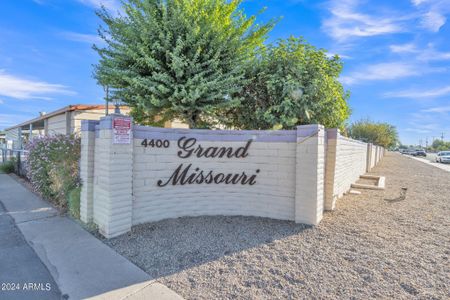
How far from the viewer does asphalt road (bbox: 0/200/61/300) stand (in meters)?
2.84

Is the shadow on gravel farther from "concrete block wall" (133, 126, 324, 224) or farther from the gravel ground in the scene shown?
"concrete block wall" (133, 126, 324, 224)

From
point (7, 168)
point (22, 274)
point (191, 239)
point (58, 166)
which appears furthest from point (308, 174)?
point (7, 168)

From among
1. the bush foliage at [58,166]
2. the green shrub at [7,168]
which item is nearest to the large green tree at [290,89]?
the bush foliage at [58,166]

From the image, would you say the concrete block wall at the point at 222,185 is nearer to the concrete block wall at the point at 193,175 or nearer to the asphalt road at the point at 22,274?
the concrete block wall at the point at 193,175

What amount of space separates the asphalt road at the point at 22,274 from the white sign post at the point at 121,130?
2.01 m

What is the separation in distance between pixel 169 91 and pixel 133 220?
10.2ft

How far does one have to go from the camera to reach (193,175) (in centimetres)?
528

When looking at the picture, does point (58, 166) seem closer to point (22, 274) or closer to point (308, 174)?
point (22, 274)

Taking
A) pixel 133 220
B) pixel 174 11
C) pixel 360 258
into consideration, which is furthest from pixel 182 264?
pixel 174 11

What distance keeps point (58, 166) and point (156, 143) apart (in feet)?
8.85

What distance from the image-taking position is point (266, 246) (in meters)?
3.97

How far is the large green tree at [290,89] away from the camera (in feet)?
21.6

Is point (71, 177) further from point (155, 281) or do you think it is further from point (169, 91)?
point (155, 281)

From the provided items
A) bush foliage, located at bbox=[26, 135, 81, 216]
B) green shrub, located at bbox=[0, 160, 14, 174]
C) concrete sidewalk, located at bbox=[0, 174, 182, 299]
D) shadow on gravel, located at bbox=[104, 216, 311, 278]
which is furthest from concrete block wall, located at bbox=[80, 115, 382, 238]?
green shrub, located at bbox=[0, 160, 14, 174]
